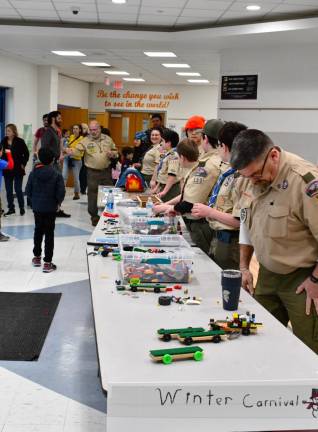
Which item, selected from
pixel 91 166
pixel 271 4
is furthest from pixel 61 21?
pixel 271 4

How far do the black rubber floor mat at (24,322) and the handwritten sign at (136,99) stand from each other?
1307 cm

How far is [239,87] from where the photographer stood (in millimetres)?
8898

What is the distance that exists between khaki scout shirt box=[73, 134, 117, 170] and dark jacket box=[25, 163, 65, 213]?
8.32 ft

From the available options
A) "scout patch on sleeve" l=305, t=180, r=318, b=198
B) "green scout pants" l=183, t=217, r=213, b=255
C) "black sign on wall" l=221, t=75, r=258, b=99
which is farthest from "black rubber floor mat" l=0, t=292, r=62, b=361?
"black sign on wall" l=221, t=75, r=258, b=99

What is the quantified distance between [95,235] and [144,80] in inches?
512

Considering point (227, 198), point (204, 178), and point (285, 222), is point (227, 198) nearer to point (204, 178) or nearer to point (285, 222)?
point (204, 178)

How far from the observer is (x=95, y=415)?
3125 millimetres

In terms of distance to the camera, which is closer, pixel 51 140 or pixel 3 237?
pixel 3 237

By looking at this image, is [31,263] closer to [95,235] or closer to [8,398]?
[95,235]

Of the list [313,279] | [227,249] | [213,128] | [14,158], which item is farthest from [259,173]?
[14,158]

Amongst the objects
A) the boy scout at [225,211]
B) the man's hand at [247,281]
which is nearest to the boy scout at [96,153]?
the boy scout at [225,211]

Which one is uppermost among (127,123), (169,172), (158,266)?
(127,123)

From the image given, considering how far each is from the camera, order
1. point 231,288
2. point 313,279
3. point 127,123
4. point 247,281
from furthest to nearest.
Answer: point 127,123, point 247,281, point 313,279, point 231,288

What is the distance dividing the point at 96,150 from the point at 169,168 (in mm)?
2715
